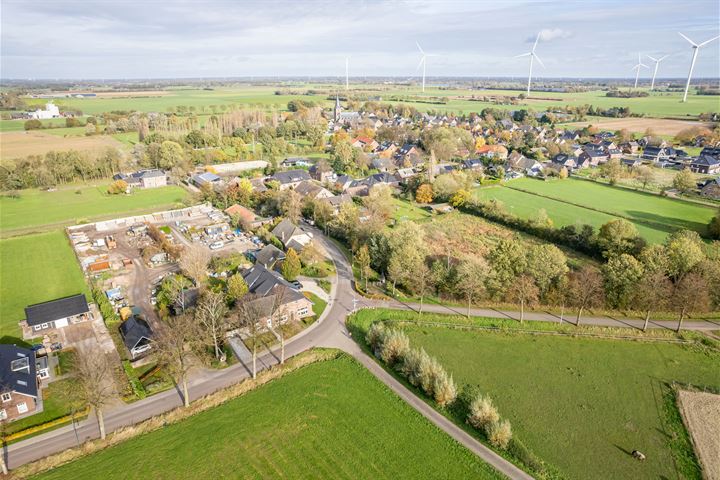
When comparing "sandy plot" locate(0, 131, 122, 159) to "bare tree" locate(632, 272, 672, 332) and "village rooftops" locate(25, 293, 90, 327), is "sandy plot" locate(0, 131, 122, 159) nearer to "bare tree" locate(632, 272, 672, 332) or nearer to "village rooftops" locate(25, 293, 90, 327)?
"village rooftops" locate(25, 293, 90, 327)

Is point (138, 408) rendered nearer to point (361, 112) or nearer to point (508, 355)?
point (508, 355)

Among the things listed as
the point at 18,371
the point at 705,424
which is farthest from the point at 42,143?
the point at 705,424

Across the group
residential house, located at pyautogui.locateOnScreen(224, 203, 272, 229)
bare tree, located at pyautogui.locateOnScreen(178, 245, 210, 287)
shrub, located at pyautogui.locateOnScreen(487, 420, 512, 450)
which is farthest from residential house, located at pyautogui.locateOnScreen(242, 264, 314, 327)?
residential house, located at pyautogui.locateOnScreen(224, 203, 272, 229)

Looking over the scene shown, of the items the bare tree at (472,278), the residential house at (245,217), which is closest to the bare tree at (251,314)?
the bare tree at (472,278)

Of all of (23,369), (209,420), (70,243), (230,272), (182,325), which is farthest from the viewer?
(70,243)

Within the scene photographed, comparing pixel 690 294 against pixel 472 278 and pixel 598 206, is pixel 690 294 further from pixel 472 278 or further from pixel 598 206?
pixel 598 206

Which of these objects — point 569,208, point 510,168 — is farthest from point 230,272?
point 510,168
